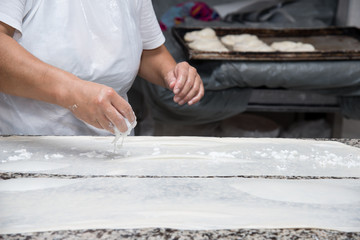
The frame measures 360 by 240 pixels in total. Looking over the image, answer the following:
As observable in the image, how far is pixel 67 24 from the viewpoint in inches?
52.6

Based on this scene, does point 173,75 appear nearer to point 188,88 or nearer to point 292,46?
point 188,88

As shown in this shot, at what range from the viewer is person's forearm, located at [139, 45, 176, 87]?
165 centimetres

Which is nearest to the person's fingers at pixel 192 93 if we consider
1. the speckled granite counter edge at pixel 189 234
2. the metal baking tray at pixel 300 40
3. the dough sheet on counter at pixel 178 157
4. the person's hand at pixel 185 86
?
the person's hand at pixel 185 86

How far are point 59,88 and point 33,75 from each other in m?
0.09

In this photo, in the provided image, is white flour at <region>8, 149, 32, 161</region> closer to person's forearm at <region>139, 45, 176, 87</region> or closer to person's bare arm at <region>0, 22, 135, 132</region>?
person's bare arm at <region>0, 22, 135, 132</region>

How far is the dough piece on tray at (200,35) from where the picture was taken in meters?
2.80

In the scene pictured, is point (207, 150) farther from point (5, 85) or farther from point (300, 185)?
point (5, 85)

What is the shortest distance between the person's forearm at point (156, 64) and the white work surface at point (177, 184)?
354 millimetres

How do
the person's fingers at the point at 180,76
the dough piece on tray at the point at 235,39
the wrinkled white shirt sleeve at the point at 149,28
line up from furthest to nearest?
1. the dough piece on tray at the point at 235,39
2. the wrinkled white shirt sleeve at the point at 149,28
3. the person's fingers at the point at 180,76

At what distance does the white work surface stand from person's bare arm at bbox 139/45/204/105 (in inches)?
6.5

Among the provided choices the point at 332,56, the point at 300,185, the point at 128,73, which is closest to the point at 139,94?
the point at 332,56

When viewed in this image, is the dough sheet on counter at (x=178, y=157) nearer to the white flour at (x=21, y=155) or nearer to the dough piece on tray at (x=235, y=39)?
the white flour at (x=21, y=155)

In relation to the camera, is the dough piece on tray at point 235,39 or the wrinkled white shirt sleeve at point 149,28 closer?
the wrinkled white shirt sleeve at point 149,28

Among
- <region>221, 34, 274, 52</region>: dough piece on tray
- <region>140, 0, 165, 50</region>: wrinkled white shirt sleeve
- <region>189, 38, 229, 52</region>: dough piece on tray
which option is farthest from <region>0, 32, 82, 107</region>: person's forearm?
<region>221, 34, 274, 52</region>: dough piece on tray
